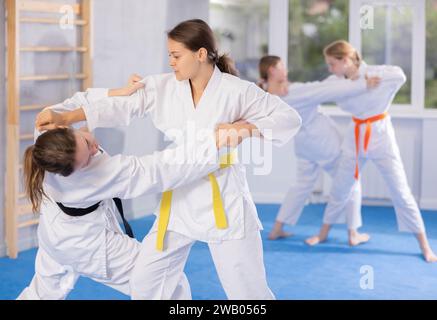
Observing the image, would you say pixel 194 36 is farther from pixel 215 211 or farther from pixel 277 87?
pixel 277 87

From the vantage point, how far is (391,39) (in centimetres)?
673

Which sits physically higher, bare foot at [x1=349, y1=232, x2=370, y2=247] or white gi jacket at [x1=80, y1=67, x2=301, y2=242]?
white gi jacket at [x1=80, y1=67, x2=301, y2=242]

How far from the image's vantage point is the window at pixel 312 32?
6.78 meters

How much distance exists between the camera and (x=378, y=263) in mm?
4777

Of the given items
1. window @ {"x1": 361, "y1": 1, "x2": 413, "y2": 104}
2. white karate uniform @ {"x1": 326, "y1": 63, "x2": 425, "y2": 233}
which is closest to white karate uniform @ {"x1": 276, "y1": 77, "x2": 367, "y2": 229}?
white karate uniform @ {"x1": 326, "y1": 63, "x2": 425, "y2": 233}

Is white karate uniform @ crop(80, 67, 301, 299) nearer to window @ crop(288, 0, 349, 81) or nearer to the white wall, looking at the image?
the white wall

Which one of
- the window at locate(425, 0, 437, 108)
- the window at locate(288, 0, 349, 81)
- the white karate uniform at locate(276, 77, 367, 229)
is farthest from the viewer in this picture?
the window at locate(288, 0, 349, 81)

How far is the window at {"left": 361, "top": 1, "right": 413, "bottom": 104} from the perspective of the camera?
6664 millimetres

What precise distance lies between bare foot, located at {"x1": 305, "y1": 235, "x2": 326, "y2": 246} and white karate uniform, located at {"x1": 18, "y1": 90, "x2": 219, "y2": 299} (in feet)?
7.78

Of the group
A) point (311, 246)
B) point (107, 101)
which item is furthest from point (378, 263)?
point (107, 101)

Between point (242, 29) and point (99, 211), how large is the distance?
428cm

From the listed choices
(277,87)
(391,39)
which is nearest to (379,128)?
(277,87)

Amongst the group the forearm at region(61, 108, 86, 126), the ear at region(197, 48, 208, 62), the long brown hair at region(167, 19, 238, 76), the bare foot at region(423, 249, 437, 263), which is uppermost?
the long brown hair at region(167, 19, 238, 76)

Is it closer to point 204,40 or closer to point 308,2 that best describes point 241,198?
point 204,40
